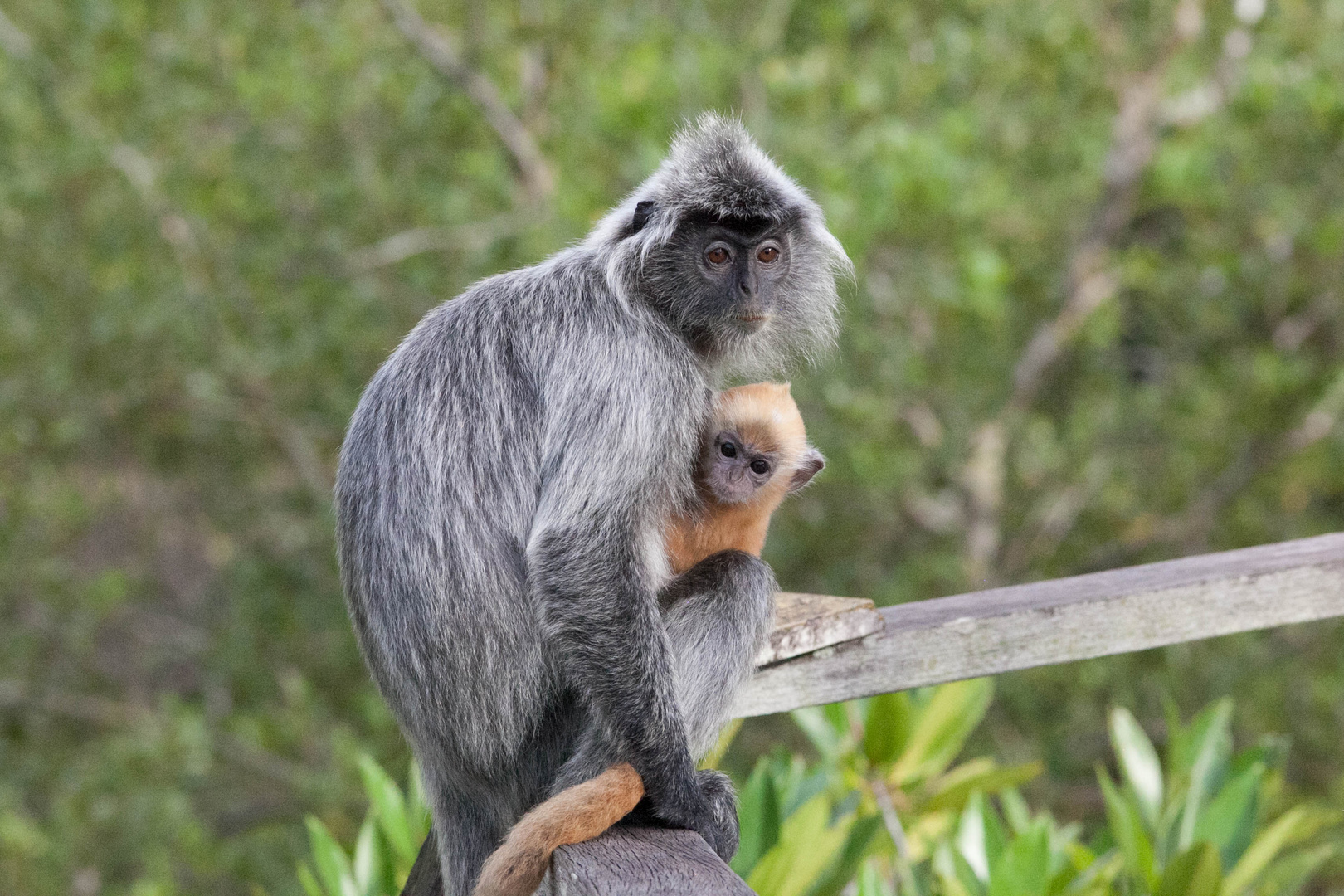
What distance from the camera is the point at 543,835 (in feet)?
5.81

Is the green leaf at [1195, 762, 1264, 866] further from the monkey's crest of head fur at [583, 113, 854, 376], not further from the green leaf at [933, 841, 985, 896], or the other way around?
the monkey's crest of head fur at [583, 113, 854, 376]

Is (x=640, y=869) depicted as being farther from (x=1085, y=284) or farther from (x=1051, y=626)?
(x=1085, y=284)

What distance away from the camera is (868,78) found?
191 inches

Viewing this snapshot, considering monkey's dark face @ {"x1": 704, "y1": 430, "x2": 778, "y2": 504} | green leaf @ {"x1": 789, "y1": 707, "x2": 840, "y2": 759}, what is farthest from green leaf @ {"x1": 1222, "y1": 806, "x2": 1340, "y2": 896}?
monkey's dark face @ {"x1": 704, "y1": 430, "x2": 778, "y2": 504}

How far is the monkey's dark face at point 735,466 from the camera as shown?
2477 mm

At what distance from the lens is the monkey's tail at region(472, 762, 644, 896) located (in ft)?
5.76

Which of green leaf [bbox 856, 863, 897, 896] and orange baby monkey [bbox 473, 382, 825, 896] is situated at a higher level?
orange baby monkey [bbox 473, 382, 825, 896]

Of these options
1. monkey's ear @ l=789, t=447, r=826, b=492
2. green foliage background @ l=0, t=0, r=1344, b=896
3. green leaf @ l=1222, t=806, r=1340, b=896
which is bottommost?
green leaf @ l=1222, t=806, r=1340, b=896

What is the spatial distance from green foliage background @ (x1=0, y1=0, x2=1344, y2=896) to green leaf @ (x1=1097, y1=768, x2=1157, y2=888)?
224 cm

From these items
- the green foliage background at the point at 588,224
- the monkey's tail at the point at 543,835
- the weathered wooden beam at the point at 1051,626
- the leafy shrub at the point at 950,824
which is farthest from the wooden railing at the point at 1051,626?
the green foliage background at the point at 588,224

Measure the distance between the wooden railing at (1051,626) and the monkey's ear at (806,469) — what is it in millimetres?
332

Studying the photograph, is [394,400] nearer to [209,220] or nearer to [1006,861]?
[1006,861]

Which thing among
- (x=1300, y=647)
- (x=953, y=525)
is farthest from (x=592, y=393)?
(x=1300, y=647)

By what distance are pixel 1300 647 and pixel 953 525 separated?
1.70m
